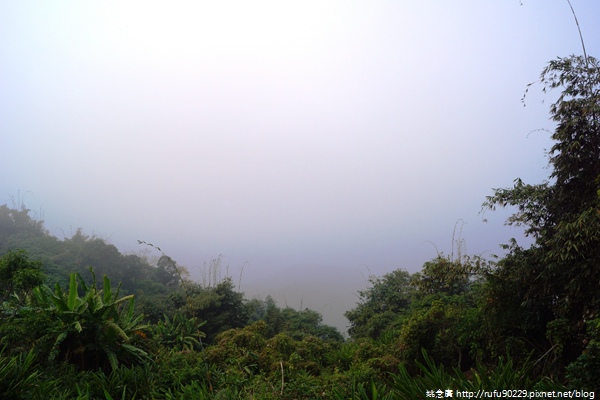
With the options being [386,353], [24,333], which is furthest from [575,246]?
[24,333]

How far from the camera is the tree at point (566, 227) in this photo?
5746 mm

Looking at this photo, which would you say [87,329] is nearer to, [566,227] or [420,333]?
[420,333]

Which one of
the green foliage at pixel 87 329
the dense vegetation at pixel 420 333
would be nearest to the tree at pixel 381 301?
the dense vegetation at pixel 420 333

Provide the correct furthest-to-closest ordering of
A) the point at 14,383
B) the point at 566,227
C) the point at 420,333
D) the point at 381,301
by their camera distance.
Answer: the point at 381,301 < the point at 420,333 < the point at 566,227 < the point at 14,383

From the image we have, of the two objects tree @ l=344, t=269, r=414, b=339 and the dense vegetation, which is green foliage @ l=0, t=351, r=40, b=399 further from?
tree @ l=344, t=269, r=414, b=339

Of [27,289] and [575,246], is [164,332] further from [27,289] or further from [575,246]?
[575,246]

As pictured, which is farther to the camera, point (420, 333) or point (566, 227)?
point (420, 333)

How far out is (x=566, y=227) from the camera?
19.1 ft

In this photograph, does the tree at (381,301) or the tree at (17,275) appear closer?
the tree at (17,275)

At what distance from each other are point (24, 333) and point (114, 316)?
1344 mm

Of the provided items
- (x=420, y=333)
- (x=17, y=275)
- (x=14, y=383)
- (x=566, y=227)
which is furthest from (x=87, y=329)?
(x=566, y=227)

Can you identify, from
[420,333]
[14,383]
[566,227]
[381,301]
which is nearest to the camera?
[14,383]

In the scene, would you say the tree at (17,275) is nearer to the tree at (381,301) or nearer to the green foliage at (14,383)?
the green foliage at (14,383)

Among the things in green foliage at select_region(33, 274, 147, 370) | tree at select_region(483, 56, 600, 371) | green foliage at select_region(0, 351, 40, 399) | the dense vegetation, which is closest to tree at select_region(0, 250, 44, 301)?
the dense vegetation
